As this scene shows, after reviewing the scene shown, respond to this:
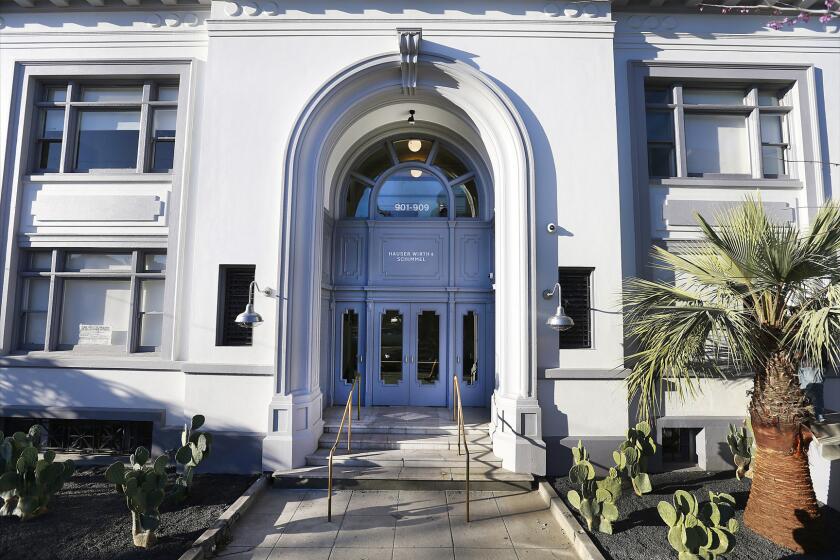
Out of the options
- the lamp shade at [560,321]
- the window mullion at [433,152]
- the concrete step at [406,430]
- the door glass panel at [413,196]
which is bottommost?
the concrete step at [406,430]

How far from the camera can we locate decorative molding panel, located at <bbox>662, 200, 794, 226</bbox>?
7219mm

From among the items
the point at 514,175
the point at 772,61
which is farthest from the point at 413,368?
the point at 772,61

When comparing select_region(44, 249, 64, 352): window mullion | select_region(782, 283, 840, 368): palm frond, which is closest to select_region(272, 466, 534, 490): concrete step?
select_region(782, 283, 840, 368): palm frond

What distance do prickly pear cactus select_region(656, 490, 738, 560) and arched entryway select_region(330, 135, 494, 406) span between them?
4.85 metres

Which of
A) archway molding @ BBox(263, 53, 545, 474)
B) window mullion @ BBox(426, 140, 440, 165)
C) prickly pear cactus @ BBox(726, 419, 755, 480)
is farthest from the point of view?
window mullion @ BBox(426, 140, 440, 165)

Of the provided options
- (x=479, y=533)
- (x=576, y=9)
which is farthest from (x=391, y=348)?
(x=576, y=9)

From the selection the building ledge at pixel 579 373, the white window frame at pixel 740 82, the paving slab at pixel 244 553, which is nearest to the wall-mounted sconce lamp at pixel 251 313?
the paving slab at pixel 244 553

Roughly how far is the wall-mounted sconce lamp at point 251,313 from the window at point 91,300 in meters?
1.99

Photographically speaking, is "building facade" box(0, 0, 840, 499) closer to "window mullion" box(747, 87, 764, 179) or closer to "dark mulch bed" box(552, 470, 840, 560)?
"window mullion" box(747, 87, 764, 179)

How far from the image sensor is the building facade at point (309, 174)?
6660 millimetres

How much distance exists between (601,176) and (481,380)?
176 inches

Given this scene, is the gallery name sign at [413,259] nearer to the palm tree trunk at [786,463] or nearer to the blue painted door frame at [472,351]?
the blue painted door frame at [472,351]

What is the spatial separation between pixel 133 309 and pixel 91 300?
99 cm

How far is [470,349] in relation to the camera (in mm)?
8930
